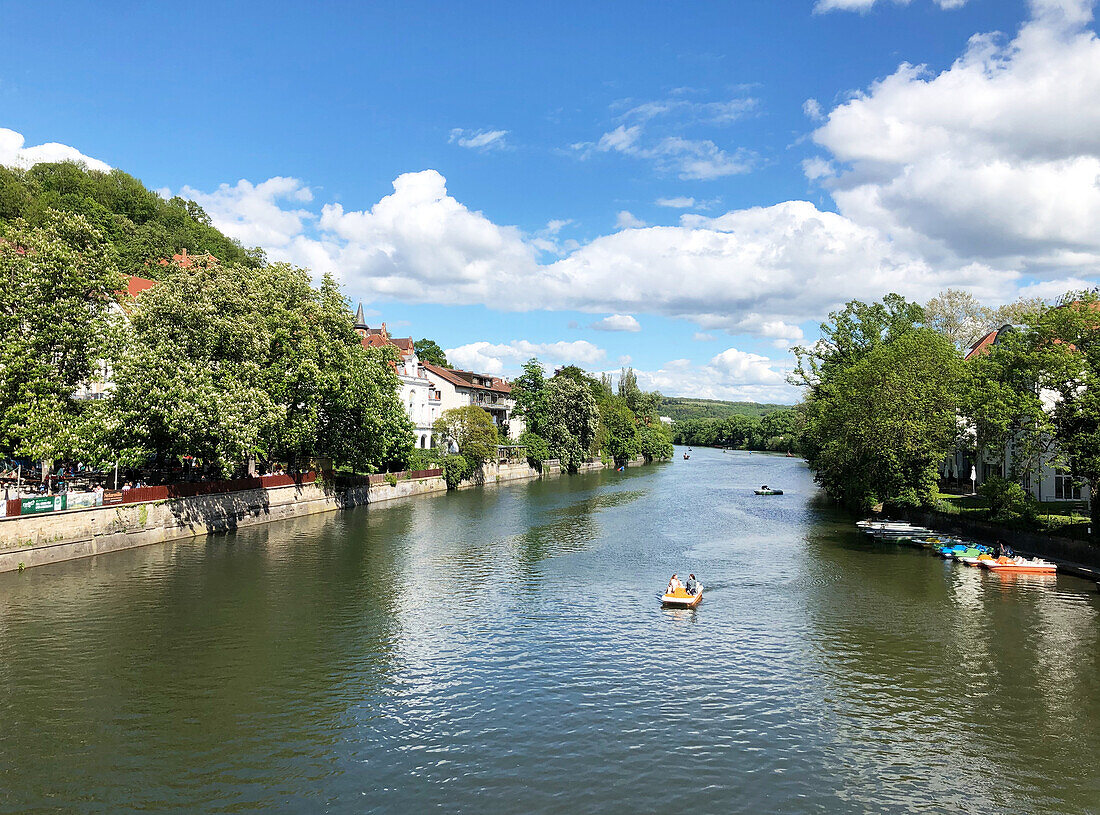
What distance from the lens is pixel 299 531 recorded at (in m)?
53.2

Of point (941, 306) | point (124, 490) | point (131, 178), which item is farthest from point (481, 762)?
point (131, 178)

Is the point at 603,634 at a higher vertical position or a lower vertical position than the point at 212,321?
lower

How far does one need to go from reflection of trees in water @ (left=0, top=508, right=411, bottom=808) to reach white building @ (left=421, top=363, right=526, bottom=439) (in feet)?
223

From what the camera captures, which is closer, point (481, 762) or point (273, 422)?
point (481, 762)

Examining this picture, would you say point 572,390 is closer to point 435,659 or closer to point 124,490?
point 124,490

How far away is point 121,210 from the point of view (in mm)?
109188

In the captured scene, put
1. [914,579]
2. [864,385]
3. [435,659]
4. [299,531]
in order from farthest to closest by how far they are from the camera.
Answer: [864,385]
[299,531]
[914,579]
[435,659]

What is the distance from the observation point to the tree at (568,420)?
121 meters

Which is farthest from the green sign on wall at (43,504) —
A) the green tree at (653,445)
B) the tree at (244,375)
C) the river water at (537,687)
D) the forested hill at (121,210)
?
the green tree at (653,445)

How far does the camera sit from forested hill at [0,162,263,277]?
82500 mm

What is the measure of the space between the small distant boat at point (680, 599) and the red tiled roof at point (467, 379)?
82.4 meters

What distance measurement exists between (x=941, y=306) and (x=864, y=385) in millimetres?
35472

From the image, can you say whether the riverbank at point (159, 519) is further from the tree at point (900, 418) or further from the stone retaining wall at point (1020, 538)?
the stone retaining wall at point (1020, 538)

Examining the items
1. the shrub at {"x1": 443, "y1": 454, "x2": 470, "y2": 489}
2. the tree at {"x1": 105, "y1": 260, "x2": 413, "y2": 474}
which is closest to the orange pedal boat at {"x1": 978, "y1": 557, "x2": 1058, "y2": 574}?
the tree at {"x1": 105, "y1": 260, "x2": 413, "y2": 474}
